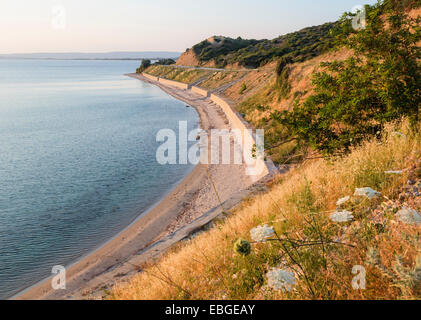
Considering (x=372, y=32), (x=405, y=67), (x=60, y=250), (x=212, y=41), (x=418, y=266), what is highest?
(x=212, y=41)

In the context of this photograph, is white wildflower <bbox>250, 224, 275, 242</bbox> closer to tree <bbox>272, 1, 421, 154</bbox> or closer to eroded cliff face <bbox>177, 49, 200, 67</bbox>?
tree <bbox>272, 1, 421, 154</bbox>

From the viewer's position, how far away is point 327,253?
3531 mm

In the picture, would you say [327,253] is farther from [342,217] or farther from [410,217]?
[410,217]

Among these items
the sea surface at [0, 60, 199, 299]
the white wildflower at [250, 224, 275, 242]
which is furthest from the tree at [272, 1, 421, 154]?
the sea surface at [0, 60, 199, 299]

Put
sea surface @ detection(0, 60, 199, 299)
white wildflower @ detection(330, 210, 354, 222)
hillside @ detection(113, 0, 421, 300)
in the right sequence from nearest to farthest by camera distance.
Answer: hillside @ detection(113, 0, 421, 300) → white wildflower @ detection(330, 210, 354, 222) → sea surface @ detection(0, 60, 199, 299)

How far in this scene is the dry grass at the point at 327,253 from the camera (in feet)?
9.73

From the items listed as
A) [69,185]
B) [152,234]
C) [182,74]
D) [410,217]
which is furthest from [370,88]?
[182,74]

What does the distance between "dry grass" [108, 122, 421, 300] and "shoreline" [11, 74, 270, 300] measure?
138 inches

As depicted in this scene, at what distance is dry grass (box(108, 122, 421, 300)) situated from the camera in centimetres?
297

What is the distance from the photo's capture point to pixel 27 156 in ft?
83.2
